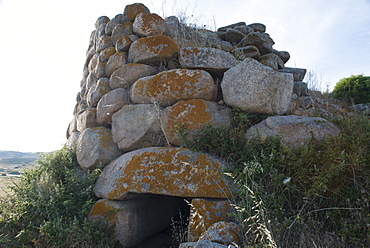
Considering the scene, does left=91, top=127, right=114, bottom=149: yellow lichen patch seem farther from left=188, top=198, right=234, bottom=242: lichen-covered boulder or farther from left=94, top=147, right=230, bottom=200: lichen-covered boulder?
left=188, top=198, right=234, bottom=242: lichen-covered boulder

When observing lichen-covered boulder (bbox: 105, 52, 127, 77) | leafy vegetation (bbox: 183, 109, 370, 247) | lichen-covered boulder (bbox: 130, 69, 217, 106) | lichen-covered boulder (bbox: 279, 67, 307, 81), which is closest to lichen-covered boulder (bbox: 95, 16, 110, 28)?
lichen-covered boulder (bbox: 105, 52, 127, 77)

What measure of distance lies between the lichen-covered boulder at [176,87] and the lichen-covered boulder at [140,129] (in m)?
0.18

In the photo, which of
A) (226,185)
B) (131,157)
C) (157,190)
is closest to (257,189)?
(226,185)

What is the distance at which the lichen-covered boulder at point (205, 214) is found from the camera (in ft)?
9.54

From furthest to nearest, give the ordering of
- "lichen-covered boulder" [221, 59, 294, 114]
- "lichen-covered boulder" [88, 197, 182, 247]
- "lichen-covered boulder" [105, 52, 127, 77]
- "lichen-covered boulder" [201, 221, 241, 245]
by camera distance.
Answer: "lichen-covered boulder" [105, 52, 127, 77]
"lichen-covered boulder" [221, 59, 294, 114]
"lichen-covered boulder" [88, 197, 182, 247]
"lichen-covered boulder" [201, 221, 241, 245]

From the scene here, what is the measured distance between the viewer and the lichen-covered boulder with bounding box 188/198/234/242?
2.91 m

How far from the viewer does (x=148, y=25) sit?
4.59 meters

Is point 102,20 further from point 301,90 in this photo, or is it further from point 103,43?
point 301,90

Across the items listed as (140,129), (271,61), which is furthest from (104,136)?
(271,61)

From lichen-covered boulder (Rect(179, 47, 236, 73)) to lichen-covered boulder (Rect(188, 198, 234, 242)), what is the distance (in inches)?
82.1

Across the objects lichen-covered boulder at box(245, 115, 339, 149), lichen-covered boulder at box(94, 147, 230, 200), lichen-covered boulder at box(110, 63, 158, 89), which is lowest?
lichen-covered boulder at box(94, 147, 230, 200)

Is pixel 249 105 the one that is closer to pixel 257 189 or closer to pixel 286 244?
pixel 257 189

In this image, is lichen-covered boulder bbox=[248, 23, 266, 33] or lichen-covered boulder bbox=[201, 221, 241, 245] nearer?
lichen-covered boulder bbox=[201, 221, 241, 245]

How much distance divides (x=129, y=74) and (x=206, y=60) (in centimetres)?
137
